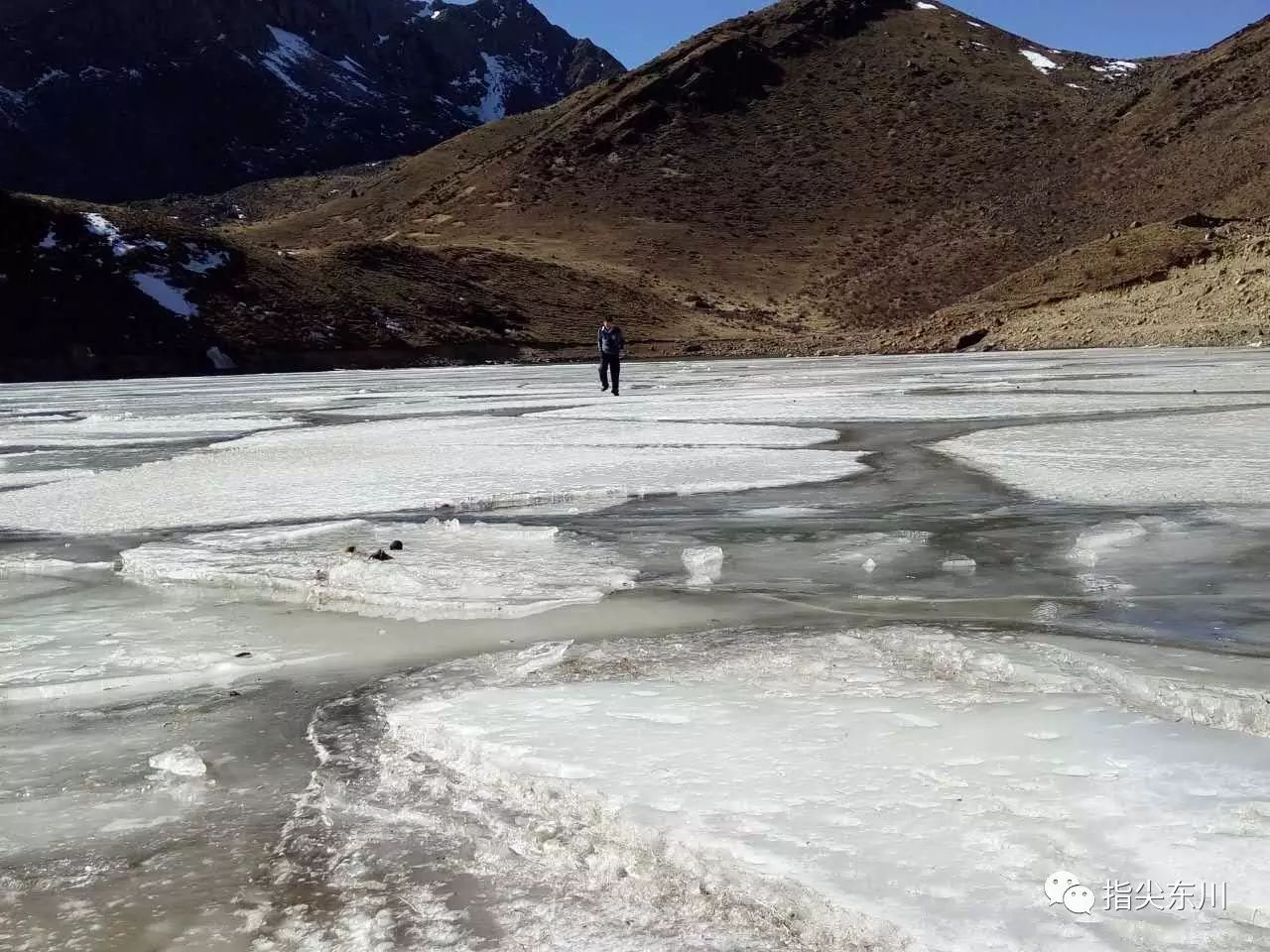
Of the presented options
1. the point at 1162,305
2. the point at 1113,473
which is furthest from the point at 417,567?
the point at 1162,305

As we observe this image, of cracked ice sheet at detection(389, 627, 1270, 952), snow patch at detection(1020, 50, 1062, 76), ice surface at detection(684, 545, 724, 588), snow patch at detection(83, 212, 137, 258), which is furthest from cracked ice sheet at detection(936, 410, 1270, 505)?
snow patch at detection(1020, 50, 1062, 76)

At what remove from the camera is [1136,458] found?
8.24 metres

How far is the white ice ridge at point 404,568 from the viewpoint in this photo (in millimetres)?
4750

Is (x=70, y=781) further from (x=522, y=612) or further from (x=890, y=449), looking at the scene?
(x=890, y=449)

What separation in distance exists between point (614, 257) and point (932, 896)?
6844 cm

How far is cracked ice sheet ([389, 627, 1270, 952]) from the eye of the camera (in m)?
2.11

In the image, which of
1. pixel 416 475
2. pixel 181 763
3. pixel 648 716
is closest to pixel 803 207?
pixel 416 475

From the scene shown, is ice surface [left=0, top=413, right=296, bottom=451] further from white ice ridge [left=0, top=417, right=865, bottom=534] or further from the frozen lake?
the frozen lake

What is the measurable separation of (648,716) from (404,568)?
2.31 m

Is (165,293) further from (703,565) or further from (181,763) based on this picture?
(181,763)

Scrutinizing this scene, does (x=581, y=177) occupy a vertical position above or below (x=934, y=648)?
above

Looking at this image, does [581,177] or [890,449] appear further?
[581,177]

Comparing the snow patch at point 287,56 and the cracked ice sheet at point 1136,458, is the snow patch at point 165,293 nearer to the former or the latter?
the cracked ice sheet at point 1136,458

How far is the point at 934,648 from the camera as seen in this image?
12.2 feet
